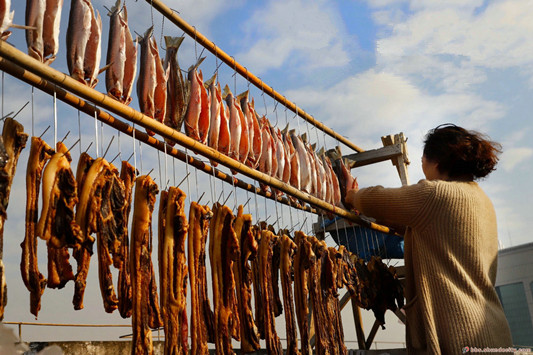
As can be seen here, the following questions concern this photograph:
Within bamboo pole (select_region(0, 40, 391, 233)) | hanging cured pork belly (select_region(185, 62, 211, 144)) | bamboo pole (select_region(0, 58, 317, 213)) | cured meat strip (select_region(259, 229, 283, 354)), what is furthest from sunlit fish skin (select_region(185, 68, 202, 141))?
cured meat strip (select_region(259, 229, 283, 354))

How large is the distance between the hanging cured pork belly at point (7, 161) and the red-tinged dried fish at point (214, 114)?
2.21m

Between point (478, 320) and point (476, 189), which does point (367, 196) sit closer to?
point (476, 189)

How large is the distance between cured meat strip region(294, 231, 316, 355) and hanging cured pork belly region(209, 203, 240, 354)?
0.85m

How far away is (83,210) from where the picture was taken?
3.20 m

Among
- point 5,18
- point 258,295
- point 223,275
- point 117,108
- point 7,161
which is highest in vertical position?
point 5,18

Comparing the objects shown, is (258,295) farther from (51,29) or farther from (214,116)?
(51,29)

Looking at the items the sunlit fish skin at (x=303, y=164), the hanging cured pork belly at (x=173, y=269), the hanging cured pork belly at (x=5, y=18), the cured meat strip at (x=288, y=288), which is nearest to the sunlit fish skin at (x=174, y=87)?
the hanging cured pork belly at (x=173, y=269)

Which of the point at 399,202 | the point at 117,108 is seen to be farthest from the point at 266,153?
the point at 117,108

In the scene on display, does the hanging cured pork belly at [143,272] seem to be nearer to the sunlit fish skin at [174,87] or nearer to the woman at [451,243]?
the sunlit fish skin at [174,87]

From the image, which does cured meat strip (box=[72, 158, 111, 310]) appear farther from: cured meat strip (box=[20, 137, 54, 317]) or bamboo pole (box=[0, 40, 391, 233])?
bamboo pole (box=[0, 40, 391, 233])

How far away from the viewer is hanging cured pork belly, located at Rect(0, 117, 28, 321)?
8.63ft

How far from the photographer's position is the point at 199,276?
3855 millimetres

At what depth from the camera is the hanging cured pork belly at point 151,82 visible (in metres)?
4.53

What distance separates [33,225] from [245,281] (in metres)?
1.73
